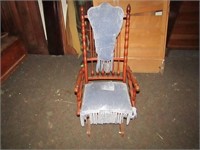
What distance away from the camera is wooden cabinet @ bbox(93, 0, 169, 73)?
2.37 m

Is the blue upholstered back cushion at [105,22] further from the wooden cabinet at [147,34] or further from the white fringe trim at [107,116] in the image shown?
the wooden cabinet at [147,34]

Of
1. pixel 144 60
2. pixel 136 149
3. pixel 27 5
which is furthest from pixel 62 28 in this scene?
pixel 136 149

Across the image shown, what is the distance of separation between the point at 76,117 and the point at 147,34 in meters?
1.46

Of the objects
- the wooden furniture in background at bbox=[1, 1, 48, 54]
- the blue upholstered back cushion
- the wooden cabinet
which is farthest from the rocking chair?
the wooden furniture in background at bbox=[1, 1, 48, 54]

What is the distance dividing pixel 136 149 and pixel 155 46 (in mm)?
1466

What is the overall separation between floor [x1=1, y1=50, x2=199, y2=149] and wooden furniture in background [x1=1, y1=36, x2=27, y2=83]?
4.4 inches

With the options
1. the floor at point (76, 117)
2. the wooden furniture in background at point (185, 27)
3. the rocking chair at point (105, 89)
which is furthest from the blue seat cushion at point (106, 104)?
the wooden furniture in background at point (185, 27)

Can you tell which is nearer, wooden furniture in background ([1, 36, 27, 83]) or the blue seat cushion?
the blue seat cushion

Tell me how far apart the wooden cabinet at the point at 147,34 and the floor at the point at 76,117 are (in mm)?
189

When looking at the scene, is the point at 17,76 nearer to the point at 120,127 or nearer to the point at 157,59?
the point at 120,127

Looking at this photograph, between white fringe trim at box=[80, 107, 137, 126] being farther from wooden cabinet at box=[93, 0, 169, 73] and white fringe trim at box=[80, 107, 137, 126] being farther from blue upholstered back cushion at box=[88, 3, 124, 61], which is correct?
wooden cabinet at box=[93, 0, 169, 73]

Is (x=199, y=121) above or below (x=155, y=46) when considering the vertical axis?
below

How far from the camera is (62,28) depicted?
320 cm

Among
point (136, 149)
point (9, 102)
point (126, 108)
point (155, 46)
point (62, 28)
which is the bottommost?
point (136, 149)
